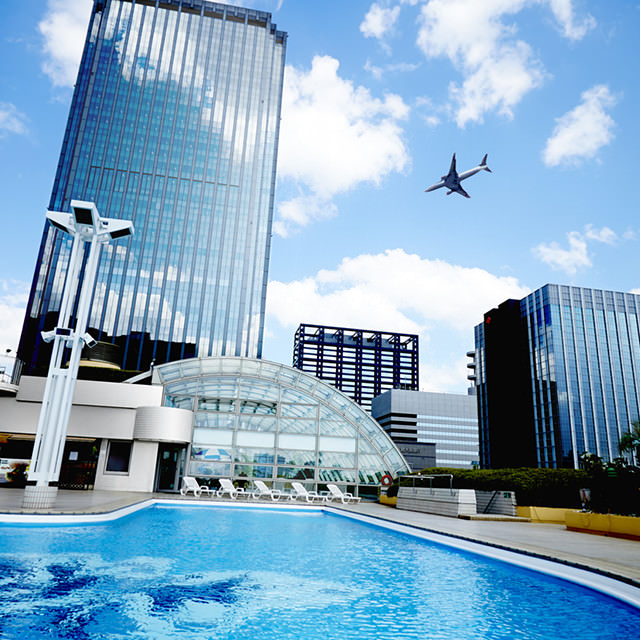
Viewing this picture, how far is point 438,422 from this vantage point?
114 meters

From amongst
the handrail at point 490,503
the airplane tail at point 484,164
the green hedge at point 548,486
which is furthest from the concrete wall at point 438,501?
the airplane tail at point 484,164

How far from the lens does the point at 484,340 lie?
101 metres

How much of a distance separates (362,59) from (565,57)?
8.76 meters

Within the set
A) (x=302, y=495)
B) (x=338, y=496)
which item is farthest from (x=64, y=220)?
(x=338, y=496)

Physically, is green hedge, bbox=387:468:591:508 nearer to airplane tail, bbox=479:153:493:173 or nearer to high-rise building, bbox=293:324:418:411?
airplane tail, bbox=479:153:493:173

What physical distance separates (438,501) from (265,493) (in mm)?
8343

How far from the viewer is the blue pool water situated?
4.60 m

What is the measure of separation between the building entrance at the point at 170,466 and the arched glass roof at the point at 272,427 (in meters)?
0.57

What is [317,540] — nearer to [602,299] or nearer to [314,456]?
[314,456]

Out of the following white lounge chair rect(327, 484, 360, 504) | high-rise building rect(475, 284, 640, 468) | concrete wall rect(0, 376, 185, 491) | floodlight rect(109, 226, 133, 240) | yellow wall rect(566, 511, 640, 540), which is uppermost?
high-rise building rect(475, 284, 640, 468)

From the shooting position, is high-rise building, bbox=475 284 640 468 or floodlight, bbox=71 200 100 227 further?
high-rise building, bbox=475 284 640 468

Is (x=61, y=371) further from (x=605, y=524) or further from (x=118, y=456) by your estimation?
(x=605, y=524)

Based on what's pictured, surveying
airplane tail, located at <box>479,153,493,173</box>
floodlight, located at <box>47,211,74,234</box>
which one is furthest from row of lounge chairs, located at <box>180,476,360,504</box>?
airplane tail, located at <box>479,153,493,173</box>

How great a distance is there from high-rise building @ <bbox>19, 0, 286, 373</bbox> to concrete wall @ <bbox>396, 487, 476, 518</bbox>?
169ft
